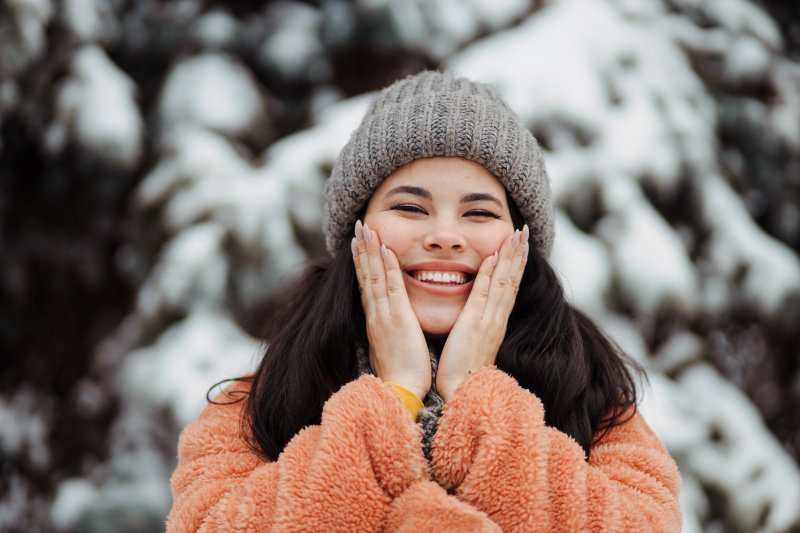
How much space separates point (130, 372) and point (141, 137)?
1.04 m

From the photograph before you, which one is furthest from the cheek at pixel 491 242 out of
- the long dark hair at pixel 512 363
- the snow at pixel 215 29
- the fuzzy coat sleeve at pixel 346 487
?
the snow at pixel 215 29

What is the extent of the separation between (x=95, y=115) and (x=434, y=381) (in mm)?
2019

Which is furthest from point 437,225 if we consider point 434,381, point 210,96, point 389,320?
point 210,96

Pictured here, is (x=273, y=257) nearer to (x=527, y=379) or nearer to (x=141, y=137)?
(x=141, y=137)

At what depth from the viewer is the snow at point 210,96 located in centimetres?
279

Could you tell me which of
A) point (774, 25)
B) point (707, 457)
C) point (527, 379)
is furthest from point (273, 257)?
point (774, 25)

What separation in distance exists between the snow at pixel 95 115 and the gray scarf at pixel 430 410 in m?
1.73

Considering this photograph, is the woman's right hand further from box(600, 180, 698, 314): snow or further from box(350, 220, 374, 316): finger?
box(600, 180, 698, 314): snow

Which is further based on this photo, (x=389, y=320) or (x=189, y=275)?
(x=189, y=275)

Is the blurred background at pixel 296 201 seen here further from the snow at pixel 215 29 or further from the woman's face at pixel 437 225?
the woman's face at pixel 437 225

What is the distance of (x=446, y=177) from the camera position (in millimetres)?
1494

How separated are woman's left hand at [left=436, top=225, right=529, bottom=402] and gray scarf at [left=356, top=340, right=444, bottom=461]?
3 cm

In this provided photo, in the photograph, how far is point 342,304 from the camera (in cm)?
162

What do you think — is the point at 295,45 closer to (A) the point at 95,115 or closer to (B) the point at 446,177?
(A) the point at 95,115
